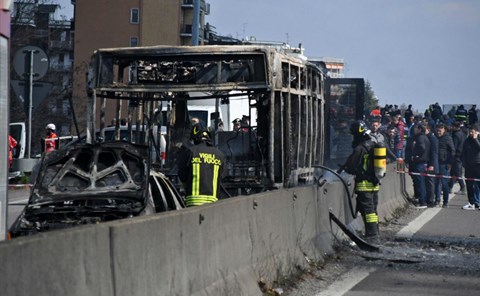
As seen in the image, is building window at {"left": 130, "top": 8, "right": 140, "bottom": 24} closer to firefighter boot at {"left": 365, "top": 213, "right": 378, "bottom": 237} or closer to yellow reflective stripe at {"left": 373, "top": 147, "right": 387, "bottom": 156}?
yellow reflective stripe at {"left": 373, "top": 147, "right": 387, "bottom": 156}

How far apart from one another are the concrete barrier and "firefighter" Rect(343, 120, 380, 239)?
2.90 metres

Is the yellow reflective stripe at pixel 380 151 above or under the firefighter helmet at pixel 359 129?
under

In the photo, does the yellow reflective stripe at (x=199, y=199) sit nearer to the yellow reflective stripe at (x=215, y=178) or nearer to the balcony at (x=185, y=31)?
the yellow reflective stripe at (x=215, y=178)

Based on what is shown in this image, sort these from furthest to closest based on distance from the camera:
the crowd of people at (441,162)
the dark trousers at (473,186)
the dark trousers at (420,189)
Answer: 1. the dark trousers at (420,189)
2. the crowd of people at (441,162)
3. the dark trousers at (473,186)

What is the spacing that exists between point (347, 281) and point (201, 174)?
2.09 m

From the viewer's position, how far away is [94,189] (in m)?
11.8

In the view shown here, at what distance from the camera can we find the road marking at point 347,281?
1204 centimetres

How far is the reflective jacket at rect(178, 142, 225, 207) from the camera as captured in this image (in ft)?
42.7

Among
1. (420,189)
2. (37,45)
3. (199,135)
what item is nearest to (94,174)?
(199,135)

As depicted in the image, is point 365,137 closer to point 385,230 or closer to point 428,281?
point 385,230

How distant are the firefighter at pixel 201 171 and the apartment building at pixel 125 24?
8757cm

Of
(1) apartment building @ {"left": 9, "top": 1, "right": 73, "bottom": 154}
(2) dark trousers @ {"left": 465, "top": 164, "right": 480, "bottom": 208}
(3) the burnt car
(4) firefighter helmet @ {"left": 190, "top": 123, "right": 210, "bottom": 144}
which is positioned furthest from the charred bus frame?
(1) apartment building @ {"left": 9, "top": 1, "right": 73, "bottom": 154}

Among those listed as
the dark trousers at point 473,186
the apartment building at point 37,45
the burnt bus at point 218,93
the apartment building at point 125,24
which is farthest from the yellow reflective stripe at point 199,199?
the apartment building at point 125,24

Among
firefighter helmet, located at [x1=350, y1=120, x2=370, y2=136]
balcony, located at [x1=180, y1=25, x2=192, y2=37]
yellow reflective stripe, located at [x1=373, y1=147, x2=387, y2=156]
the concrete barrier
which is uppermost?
balcony, located at [x1=180, y1=25, x2=192, y2=37]
